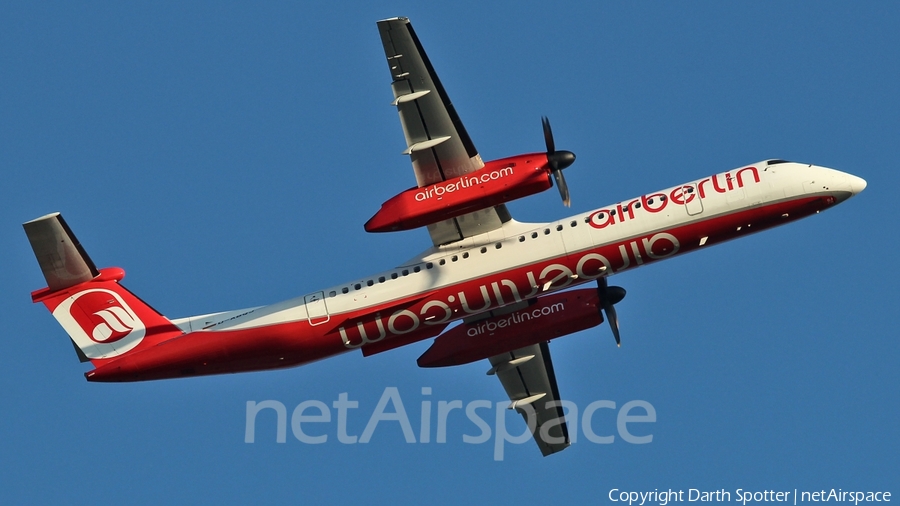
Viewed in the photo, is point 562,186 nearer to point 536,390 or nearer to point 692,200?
point 692,200

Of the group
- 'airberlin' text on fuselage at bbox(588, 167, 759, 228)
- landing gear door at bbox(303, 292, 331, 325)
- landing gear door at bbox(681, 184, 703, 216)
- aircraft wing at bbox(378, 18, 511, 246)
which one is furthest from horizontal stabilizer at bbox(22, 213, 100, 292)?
landing gear door at bbox(681, 184, 703, 216)

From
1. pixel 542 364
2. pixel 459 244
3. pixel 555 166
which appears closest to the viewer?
pixel 555 166

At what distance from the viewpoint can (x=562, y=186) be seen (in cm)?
2791

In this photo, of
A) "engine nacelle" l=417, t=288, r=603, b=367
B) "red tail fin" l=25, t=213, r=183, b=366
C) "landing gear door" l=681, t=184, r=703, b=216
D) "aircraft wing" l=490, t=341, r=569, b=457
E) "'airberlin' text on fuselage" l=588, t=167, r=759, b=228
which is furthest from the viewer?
"aircraft wing" l=490, t=341, r=569, b=457

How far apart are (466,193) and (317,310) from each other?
4.73 metres

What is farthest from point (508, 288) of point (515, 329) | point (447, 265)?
point (515, 329)

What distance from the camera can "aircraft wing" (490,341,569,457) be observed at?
33.0m

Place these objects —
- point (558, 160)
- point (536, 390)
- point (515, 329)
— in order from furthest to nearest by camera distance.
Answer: point (536, 390) → point (515, 329) → point (558, 160)

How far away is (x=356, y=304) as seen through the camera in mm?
→ 29172

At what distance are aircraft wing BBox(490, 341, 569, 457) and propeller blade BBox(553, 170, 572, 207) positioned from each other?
6134 mm

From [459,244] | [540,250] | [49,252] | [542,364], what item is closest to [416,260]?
[459,244]

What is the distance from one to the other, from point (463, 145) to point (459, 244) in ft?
8.49

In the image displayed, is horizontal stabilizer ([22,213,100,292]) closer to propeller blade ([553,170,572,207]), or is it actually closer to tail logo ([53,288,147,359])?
tail logo ([53,288,147,359])

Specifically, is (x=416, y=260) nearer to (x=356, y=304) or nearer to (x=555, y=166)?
(x=356, y=304)
